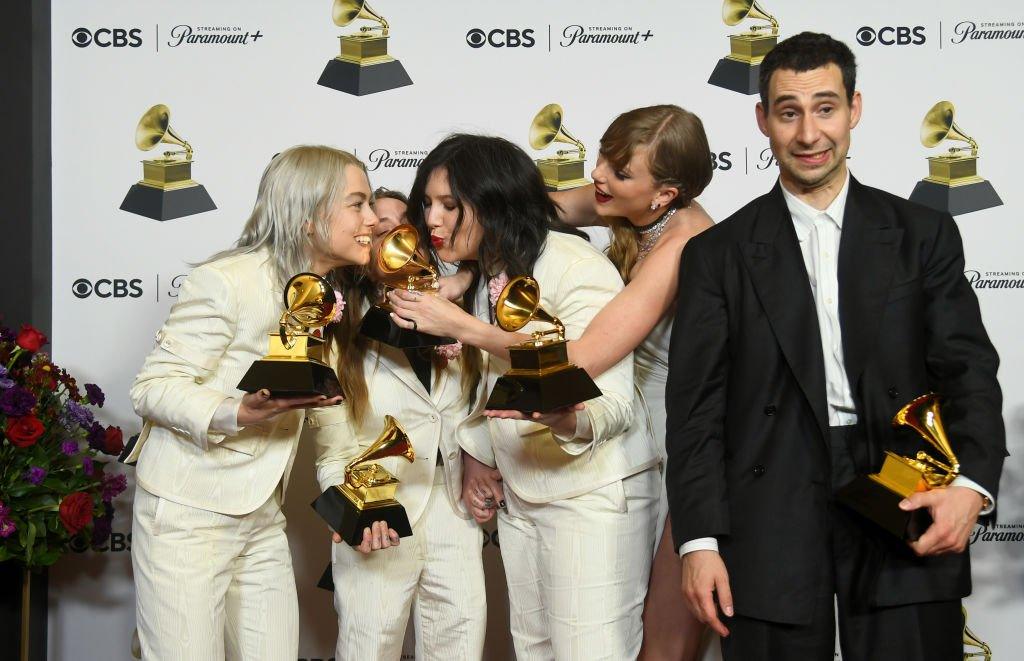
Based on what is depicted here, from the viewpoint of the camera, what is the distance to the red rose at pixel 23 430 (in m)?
3.08

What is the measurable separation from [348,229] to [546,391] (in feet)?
2.27

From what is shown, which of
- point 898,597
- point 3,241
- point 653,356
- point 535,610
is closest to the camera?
point 898,597

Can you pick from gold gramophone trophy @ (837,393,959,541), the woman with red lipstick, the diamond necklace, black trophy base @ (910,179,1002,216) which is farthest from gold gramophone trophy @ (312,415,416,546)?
black trophy base @ (910,179,1002,216)

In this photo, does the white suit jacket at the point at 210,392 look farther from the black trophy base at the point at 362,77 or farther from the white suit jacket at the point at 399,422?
the black trophy base at the point at 362,77

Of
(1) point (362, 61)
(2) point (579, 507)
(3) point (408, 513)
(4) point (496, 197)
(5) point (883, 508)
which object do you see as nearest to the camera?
(5) point (883, 508)

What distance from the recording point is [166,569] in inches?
97.1

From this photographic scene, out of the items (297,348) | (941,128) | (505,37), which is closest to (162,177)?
(505,37)

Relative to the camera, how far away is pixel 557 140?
12.9 feet

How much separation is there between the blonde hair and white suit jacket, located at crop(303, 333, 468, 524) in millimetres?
788

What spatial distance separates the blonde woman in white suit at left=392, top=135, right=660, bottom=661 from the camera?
8.14ft

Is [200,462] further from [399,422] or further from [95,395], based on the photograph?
[95,395]

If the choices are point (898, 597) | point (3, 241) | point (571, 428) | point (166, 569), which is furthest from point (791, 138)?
point (3, 241)

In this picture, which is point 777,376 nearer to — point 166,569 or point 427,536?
point 427,536

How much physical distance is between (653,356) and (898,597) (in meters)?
0.95
